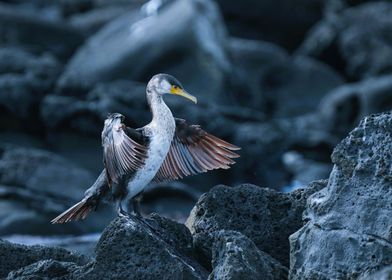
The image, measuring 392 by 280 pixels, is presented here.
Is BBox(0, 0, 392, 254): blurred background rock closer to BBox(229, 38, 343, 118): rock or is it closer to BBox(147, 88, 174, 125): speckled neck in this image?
BBox(229, 38, 343, 118): rock

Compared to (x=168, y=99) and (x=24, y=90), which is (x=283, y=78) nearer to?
(x=168, y=99)

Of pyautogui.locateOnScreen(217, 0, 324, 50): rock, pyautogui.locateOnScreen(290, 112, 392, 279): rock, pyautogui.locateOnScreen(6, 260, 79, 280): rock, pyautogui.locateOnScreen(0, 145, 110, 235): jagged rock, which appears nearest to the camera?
pyautogui.locateOnScreen(290, 112, 392, 279): rock

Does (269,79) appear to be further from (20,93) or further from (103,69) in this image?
(20,93)

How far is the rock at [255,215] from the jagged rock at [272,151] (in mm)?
8103

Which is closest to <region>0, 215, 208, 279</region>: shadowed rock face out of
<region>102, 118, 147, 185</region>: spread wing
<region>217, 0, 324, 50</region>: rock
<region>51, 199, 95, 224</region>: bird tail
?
<region>102, 118, 147, 185</region>: spread wing

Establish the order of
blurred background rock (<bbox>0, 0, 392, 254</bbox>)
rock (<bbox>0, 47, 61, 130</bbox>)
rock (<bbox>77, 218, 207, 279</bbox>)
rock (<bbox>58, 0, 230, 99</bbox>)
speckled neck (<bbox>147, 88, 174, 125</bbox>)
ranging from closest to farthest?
rock (<bbox>77, 218, 207, 279</bbox>) < speckled neck (<bbox>147, 88, 174, 125</bbox>) < blurred background rock (<bbox>0, 0, 392, 254</bbox>) < rock (<bbox>0, 47, 61, 130</bbox>) < rock (<bbox>58, 0, 230, 99</bbox>)

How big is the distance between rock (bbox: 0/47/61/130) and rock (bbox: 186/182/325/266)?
8.95m

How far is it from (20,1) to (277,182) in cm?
1199

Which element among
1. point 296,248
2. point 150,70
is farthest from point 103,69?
point 296,248

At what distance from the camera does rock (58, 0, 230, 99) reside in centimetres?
1736

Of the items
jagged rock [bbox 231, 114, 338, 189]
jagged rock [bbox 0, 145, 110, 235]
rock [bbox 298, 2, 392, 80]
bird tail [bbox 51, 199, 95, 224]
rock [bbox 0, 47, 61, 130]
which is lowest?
bird tail [bbox 51, 199, 95, 224]

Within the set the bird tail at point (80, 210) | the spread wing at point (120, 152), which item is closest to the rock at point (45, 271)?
the spread wing at point (120, 152)

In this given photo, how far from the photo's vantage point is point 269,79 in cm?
2153

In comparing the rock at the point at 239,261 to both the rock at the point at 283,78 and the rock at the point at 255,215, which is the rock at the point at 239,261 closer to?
the rock at the point at 255,215
